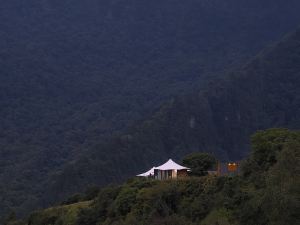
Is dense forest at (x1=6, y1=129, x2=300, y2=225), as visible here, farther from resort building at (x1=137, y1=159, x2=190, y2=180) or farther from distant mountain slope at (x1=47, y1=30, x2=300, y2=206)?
distant mountain slope at (x1=47, y1=30, x2=300, y2=206)

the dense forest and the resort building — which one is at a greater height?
the resort building

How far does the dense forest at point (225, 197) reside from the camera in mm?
29516

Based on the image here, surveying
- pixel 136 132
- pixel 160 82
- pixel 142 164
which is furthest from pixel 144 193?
pixel 160 82

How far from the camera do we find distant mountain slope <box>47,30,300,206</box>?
362 ft

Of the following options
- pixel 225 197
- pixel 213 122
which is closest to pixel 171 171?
pixel 225 197

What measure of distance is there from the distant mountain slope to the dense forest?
179ft

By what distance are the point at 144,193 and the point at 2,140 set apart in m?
101

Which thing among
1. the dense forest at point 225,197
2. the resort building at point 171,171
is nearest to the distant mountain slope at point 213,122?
the resort building at point 171,171

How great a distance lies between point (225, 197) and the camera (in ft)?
123

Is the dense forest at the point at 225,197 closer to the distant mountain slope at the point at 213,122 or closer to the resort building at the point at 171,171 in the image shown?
the resort building at the point at 171,171

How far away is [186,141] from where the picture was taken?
13350 centimetres

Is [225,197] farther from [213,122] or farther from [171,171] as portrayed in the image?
[213,122]

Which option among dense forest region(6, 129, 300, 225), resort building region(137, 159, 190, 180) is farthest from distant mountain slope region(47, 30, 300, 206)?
dense forest region(6, 129, 300, 225)

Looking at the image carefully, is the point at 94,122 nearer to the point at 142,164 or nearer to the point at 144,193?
the point at 142,164
